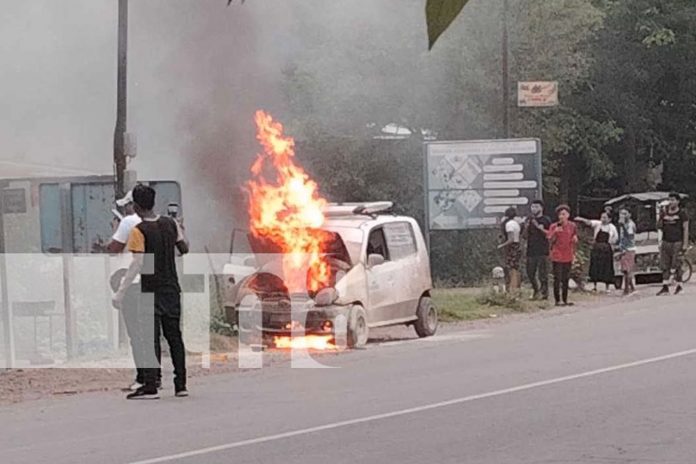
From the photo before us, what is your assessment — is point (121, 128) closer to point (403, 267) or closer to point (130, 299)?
point (403, 267)

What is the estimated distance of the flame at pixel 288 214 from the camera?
1532 cm

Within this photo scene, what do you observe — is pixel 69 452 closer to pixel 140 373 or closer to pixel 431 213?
pixel 140 373

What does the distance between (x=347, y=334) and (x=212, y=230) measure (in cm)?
1075

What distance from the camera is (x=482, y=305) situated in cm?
2028

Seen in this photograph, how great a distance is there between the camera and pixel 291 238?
16094 millimetres

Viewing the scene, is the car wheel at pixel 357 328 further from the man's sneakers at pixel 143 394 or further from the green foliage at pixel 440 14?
the green foliage at pixel 440 14

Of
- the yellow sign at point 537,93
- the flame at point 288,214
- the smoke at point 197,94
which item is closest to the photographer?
the flame at point 288,214

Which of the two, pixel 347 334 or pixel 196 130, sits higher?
pixel 196 130

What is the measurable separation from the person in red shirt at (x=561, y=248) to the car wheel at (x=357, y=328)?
5635mm

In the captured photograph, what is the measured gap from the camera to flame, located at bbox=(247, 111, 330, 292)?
1532cm

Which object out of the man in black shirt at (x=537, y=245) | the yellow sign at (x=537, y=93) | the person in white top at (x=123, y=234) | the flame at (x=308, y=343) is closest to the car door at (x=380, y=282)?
the flame at (x=308, y=343)

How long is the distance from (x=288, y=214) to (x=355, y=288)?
196 centimetres

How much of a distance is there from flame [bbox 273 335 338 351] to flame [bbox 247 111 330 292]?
0.50 meters

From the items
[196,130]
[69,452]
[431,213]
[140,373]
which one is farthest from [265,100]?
[69,452]
